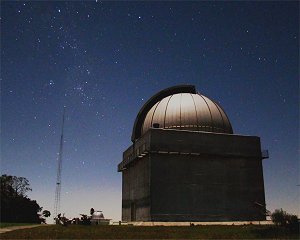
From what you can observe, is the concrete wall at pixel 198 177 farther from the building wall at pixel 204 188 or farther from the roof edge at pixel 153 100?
the roof edge at pixel 153 100

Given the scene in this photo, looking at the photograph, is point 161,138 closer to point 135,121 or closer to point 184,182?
point 184,182

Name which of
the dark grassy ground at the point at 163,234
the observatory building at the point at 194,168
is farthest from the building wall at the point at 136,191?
the dark grassy ground at the point at 163,234

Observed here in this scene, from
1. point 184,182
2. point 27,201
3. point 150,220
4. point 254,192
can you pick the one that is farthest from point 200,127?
point 27,201

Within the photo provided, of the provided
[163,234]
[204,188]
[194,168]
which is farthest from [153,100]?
[163,234]

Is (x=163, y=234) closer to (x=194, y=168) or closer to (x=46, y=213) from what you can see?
(x=194, y=168)

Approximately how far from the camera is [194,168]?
1297 inches

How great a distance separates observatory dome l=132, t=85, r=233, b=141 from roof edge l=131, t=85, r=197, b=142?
96 centimetres

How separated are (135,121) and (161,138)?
929cm

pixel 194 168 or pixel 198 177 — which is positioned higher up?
pixel 194 168

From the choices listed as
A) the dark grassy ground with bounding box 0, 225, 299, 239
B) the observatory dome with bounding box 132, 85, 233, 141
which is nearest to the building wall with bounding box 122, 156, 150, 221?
the observatory dome with bounding box 132, 85, 233, 141

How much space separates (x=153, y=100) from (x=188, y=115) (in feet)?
23.8

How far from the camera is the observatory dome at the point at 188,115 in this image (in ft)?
116

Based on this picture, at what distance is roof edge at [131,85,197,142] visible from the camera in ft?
134

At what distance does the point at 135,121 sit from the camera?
41406 mm
